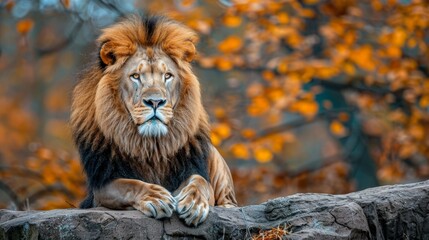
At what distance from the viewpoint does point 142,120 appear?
4621 mm

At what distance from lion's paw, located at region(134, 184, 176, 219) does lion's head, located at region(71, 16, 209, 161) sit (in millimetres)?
376

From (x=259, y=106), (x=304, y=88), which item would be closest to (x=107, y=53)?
(x=259, y=106)

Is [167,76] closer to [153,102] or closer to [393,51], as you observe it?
[153,102]

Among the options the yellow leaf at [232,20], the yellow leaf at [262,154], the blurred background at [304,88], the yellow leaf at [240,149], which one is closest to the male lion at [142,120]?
the blurred background at [304,88]

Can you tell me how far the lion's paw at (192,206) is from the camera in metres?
4.38

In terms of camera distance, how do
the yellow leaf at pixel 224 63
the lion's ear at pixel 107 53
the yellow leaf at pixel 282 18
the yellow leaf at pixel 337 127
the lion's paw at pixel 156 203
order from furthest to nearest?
the yellow leaf at pixel 337 127 → the yellow leaf at pixel 224 63 → the yellow leaf at pixel 282 18 → the lion's ear at pixel 107 53 → the lion's paw at pixel 156 203

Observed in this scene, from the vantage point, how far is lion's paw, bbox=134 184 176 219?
434cm

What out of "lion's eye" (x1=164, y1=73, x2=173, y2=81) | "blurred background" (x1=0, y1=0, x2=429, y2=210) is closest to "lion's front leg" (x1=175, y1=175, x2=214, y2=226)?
"lion's eye" (x1=164, y1=73, x2=173, y2=81)

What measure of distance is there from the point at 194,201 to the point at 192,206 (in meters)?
0.06

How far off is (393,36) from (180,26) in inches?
236

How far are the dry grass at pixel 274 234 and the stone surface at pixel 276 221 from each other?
0.12 ft

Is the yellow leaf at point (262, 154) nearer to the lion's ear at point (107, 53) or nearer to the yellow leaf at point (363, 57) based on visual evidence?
the yellow leaf at point (363, 57)

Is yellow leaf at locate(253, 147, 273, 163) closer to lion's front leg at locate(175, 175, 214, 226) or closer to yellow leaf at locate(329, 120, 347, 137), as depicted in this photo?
yellow leaf at locate(329, 120, 347, 137)

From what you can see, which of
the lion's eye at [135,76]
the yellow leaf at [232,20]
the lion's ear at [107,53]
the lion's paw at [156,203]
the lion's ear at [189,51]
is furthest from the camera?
the yellow leaf at [232,20]
